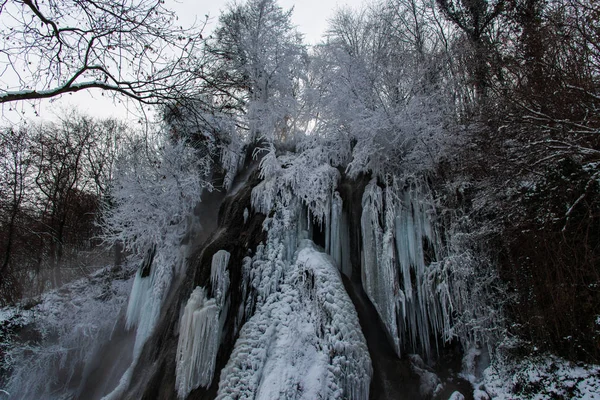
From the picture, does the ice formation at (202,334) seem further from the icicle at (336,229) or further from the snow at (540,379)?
the snow at (540,379)

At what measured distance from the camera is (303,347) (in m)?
5.19

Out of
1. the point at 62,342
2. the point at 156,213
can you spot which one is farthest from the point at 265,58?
the point at 62,342

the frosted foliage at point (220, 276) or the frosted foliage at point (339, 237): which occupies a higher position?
the frosted foliage at point (339, 237)

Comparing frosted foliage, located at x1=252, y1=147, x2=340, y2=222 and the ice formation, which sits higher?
frosted foliage, located at x1=252, y1=147, x2=340, y2=222

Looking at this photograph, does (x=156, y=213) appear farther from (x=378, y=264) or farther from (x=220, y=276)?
(x=378, y=264)

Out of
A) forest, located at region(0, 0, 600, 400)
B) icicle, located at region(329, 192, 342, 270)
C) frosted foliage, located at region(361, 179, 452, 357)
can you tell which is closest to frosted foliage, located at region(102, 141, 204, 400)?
forest, located at region(0, 0, 600, 400)

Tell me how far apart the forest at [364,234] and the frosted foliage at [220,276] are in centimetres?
3

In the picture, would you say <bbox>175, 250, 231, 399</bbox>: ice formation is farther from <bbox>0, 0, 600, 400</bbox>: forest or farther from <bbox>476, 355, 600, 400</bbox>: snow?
<bbox>476, 355, 600, 400</bbox>: snow

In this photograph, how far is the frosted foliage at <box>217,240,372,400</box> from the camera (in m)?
4.81

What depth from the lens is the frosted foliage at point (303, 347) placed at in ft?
15.8

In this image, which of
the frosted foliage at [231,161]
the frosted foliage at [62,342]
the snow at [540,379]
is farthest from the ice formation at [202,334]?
the frosted foliage at [62,342]

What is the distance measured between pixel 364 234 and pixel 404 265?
36.4 inches

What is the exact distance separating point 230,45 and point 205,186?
5151 millimetres

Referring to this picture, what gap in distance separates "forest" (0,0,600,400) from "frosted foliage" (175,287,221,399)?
3 centimetres
